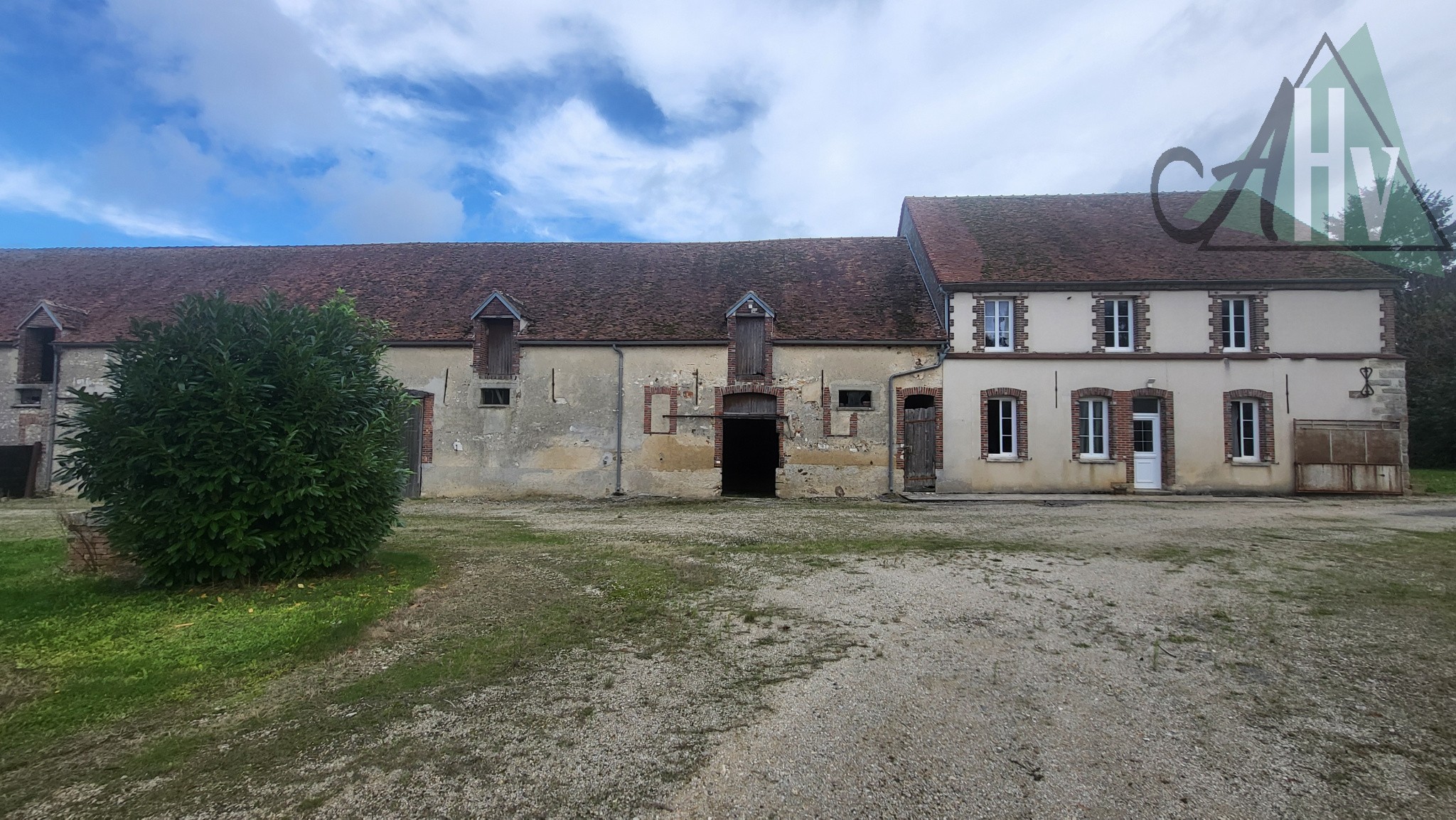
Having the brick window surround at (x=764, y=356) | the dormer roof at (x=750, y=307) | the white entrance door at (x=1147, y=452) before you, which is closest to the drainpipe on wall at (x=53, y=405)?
the brick window surround at (x=764, y=356)

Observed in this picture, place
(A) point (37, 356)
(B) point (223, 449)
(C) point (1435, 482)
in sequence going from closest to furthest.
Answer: (B) point (223, 449) → (A) point (37, 356) → (C) point (1435, 482)

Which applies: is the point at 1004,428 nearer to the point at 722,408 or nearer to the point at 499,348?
the point at 722,408

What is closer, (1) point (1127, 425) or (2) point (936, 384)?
(1) point (1127, 425)

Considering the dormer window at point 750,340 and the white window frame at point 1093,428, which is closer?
the white window frame at point 1093,428

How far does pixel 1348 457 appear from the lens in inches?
610

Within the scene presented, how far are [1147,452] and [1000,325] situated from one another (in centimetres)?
472

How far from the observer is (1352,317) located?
1584cm

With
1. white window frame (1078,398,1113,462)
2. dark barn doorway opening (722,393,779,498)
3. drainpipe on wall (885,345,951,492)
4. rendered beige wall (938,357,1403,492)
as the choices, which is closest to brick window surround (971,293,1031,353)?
rendered beige wall (938,357,1403,492)

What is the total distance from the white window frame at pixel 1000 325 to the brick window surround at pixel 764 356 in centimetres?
534

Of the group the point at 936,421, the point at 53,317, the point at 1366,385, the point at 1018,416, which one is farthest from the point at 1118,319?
the point at 53,317

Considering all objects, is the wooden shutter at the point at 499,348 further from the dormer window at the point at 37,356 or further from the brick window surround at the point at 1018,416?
the brick window surround at the point at 1018,416

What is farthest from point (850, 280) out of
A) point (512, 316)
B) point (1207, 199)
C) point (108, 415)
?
point (108, 415)

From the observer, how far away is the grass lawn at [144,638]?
367 centimetres

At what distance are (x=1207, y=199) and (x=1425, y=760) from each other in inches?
820
